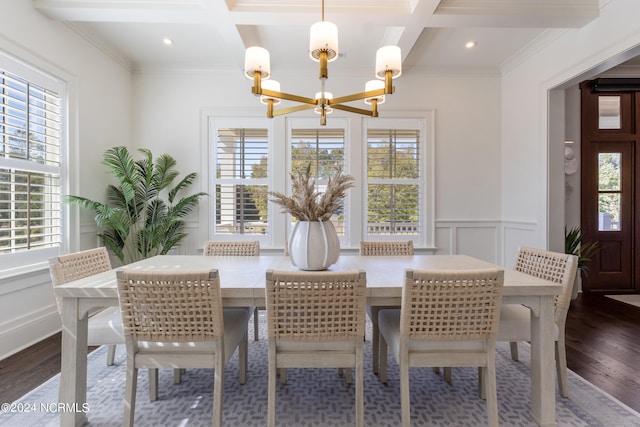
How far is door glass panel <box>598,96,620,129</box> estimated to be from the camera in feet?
13.9

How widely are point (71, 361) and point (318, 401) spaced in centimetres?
133

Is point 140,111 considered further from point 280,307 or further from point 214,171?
point 280,307

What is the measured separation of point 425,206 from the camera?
165 inches

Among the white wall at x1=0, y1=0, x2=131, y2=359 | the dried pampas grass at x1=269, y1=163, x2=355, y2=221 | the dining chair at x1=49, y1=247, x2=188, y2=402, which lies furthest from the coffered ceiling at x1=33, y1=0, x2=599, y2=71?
the dining chair at x1=49, y1=247, x2=188, y2=402

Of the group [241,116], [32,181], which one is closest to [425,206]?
[241,116]

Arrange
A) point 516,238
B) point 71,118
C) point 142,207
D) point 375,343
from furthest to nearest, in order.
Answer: point 516,238 → point 142,207 → point 71,118 → point 375,343

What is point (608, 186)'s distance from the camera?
4.29m

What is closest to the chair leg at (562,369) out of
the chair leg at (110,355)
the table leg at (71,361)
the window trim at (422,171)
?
the window trim at (422,171)

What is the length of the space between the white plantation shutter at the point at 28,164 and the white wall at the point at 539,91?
4.88m

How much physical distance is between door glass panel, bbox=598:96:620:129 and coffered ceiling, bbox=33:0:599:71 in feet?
5.17

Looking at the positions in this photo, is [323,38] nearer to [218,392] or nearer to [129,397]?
[218,392]

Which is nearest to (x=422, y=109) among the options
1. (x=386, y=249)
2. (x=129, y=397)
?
(x=386, y=249)

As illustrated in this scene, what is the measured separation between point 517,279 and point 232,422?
5.64ft

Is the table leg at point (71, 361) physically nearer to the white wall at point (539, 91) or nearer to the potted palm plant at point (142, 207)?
the potted palm plant at point (142, 207)
